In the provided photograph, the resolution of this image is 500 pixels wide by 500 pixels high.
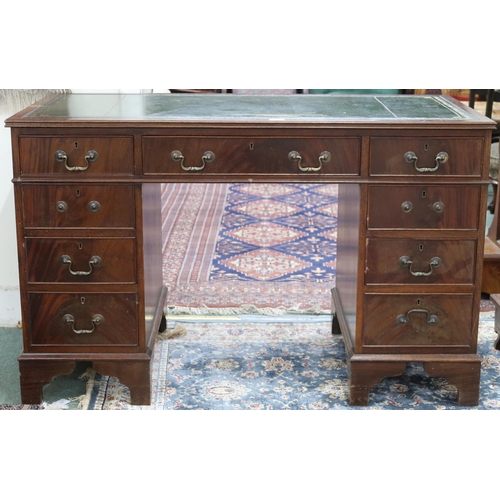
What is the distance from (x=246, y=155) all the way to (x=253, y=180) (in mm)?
88

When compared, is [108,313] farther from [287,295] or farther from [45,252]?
[287,295]

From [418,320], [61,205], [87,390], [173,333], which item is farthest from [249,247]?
[61,205]

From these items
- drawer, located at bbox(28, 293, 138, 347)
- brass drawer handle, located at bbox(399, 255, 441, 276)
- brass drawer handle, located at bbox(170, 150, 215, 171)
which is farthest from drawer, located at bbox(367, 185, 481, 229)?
drawer, located at bbox(28, 293, 138, 347)

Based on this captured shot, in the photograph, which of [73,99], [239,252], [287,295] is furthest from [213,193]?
[73,99]

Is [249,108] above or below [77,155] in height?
above

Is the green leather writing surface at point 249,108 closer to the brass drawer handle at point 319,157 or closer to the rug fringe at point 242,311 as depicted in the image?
the brass drawer handle at point 319,157

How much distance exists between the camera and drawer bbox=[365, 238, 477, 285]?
9.37 ft

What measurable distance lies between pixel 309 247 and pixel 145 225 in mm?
1976

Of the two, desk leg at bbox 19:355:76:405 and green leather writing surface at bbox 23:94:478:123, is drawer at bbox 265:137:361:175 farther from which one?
desk leg at bbox 19:355:76:405

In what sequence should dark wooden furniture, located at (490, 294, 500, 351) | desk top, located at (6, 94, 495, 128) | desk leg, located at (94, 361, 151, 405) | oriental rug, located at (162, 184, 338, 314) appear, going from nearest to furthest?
desk top, located at (6, 94, 495, 128) → desk leg, located at (94, 361, 151, 405) → dark wooden furniture, located at (490, 294, 500, 351) → oriental rug, located at (162, 184, 338, 314)

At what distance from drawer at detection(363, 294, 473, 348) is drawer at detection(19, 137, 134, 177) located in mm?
970

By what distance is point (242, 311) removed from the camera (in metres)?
3.88

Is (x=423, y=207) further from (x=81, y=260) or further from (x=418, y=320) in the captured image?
(x=81, y=260)

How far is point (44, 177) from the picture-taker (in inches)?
110
